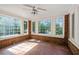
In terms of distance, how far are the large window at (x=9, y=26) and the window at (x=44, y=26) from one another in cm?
156

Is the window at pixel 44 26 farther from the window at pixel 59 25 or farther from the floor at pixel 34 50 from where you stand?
the floor at pixel 34 50

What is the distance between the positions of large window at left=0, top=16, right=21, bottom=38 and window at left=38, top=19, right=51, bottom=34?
5.12 ft

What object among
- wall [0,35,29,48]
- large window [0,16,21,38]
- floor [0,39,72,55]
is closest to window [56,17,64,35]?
floor [0,39,72,55]

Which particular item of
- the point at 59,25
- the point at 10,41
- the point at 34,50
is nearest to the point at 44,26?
the point at 59,25

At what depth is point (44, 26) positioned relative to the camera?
6.45 meters

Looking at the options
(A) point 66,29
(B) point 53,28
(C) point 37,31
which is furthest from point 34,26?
(A) point 66,29

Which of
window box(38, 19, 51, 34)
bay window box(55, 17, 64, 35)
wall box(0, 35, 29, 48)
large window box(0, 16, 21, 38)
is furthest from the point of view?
window box(38, 19, 51, 34)

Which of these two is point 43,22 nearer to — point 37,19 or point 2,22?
point 37,19

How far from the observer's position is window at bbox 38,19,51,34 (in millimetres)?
6125

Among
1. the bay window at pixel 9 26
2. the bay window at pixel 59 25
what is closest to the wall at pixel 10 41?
the bay window at pixel 9 26

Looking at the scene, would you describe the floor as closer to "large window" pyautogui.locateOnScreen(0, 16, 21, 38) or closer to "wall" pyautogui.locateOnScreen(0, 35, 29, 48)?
"wall" pyautogui.locateOnScreen(0, 35, 29, 48)
